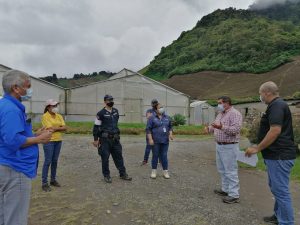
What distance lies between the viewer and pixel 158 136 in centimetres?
916

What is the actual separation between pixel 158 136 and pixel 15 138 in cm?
547

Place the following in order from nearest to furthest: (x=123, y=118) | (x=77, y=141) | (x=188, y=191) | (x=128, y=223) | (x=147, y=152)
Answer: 1. (x=128, y=223)
2. (x=188, y=191)
3. (x=147, y=152)
4. (x=77, y=141)
5. (x=123, y=118)

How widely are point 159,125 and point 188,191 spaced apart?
6.08 feet

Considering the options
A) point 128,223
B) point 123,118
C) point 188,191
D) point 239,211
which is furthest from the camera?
point 123,118

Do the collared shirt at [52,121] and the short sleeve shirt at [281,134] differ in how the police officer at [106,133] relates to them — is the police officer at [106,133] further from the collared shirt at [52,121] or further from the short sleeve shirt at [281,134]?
the short sleeve shirt at [281,134]

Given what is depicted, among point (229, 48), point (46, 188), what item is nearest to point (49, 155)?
point (46, 188)

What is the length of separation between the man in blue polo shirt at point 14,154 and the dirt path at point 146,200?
6.55 ft

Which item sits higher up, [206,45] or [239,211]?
[206,45]

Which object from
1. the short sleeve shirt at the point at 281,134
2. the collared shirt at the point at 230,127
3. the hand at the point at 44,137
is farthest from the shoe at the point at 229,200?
the hand at the point at 44,137

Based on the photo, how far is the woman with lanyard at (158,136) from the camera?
917cm

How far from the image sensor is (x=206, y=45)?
83750 mm

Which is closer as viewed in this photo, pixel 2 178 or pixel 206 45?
pixel 2 178

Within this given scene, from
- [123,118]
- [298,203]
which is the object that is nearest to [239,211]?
[298,203]

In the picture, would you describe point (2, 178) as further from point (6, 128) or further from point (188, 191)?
point (188, 191)
